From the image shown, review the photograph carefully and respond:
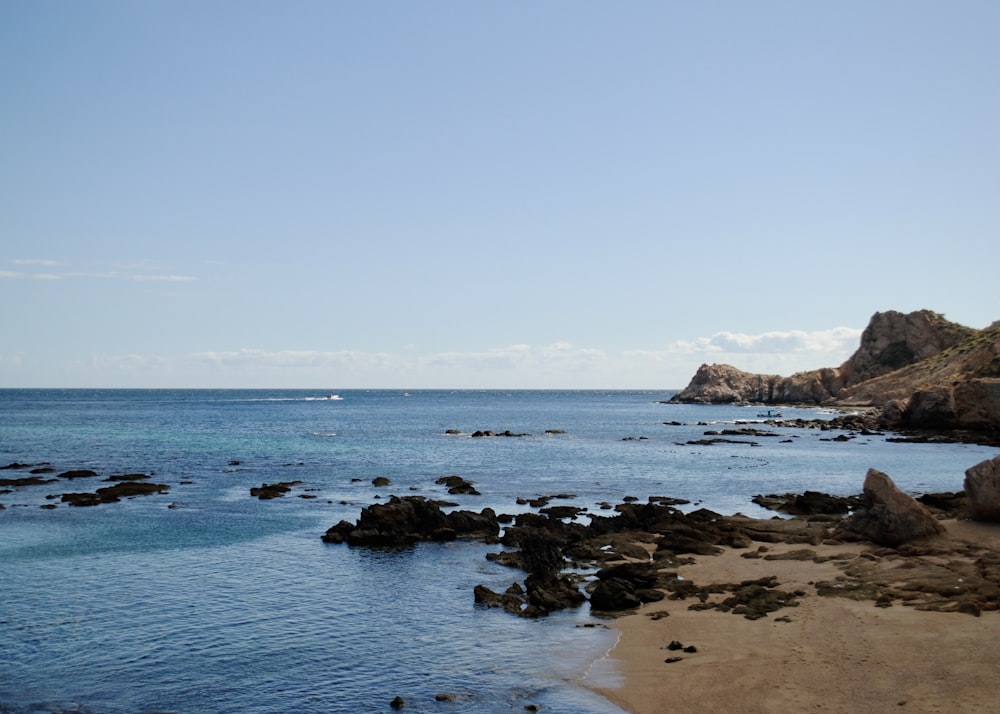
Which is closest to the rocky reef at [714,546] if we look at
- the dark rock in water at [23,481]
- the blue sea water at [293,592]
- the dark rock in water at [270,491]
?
the blue sea water at [293,592]

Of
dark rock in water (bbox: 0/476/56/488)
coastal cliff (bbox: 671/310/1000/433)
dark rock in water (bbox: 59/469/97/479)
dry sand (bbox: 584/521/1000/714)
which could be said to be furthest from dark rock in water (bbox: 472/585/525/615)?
coastal cliff (bbox: 671/310/1000/433)

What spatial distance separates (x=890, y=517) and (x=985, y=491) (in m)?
4.99

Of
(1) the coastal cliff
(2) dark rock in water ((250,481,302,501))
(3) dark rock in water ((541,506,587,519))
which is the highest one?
(1) the coastal cliff

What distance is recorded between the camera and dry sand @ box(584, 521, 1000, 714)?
725 inches

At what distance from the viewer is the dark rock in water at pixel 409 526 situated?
4078cm

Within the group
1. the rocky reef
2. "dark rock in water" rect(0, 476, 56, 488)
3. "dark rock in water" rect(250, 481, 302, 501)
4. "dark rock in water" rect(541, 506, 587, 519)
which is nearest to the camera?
the rocky reef

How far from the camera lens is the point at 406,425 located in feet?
486

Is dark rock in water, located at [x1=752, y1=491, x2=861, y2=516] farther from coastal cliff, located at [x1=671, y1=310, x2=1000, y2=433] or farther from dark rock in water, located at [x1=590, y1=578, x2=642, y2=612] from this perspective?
coastal cliff, located at [x1=671, y1=310, x2=1000, y2=433]

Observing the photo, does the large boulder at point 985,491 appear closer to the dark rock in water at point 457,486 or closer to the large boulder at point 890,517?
the large boulder at point 890,517

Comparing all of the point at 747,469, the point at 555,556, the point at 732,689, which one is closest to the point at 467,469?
the point at 747,469

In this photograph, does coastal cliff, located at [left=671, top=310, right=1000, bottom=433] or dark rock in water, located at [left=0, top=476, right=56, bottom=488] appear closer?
dark rock in water, located at [left=0, top=476, right=56, bottom=488]

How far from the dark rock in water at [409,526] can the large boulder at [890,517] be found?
60.4ft

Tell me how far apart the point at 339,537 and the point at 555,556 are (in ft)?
41.9

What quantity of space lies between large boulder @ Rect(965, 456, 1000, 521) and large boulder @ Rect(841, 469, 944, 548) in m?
2.91
